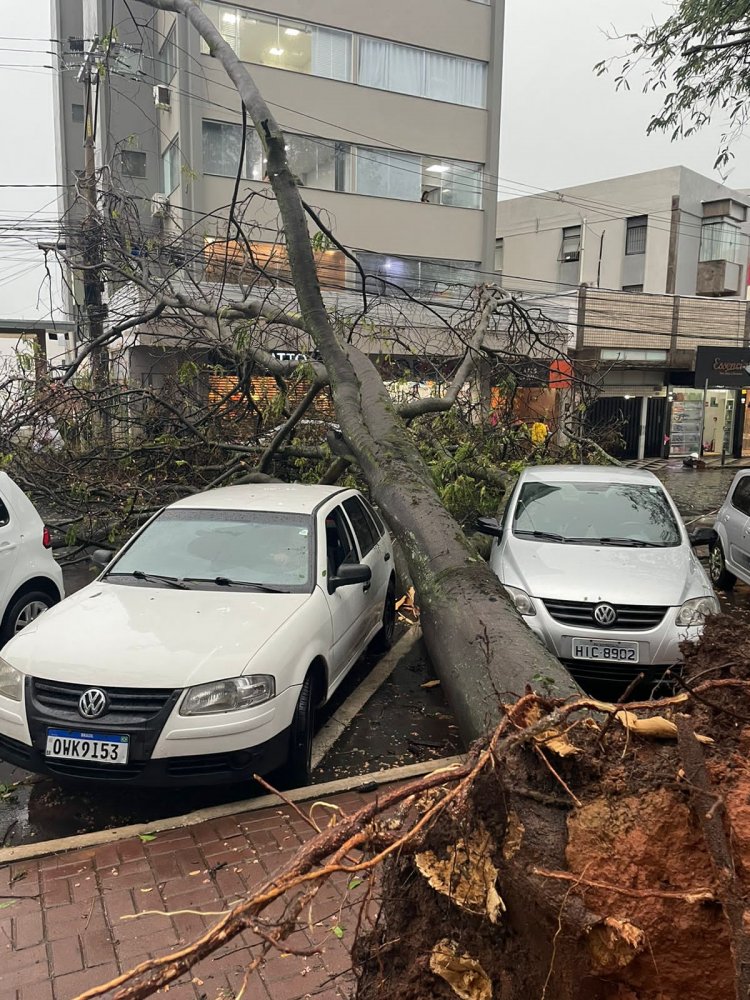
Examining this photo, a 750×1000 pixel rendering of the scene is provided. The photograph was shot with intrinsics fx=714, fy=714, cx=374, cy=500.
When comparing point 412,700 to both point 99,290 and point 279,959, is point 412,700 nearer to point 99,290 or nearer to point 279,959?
point 279,959

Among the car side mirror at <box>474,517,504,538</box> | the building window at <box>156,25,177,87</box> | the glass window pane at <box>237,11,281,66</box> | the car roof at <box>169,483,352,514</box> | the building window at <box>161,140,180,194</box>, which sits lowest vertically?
the car side mirror at <box>474,517,504,538</box>

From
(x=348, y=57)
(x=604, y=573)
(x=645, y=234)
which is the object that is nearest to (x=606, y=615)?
(x=604, y=573)

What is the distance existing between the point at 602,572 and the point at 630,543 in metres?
0.76

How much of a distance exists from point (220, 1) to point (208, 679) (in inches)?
868

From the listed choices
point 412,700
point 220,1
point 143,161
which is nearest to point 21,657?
point 412,700

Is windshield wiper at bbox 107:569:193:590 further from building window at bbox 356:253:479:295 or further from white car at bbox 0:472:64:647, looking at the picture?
building window at bbox 356:253:479:295

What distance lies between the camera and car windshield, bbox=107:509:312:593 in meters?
4.86

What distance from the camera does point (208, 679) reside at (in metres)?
3.76

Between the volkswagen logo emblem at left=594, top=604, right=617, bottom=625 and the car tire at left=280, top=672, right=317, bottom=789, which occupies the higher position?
the volkswagen logo emblem at left=594, top=604, right=617, bottom=625

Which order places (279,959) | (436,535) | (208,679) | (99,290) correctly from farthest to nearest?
(99,290) < (436,535) < (208,679) < (279,959)

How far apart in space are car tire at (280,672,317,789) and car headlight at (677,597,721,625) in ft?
9.37

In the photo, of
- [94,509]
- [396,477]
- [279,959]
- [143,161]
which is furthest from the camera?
[143,161]

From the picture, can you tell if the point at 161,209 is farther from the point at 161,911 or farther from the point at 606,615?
the point at 161,911

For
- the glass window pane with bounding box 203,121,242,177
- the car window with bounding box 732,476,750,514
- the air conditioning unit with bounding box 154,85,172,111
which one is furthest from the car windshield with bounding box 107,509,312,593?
the air conditioning unit with bounding box 154,85,172,111
